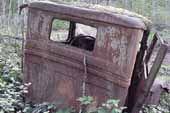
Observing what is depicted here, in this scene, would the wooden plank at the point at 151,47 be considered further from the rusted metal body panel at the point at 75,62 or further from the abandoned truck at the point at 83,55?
the rusted metal body panel at the point at 75,62

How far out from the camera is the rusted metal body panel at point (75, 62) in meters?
3.48

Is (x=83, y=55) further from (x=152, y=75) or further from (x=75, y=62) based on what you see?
(x=152, y=75)

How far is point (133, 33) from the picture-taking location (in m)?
3.38

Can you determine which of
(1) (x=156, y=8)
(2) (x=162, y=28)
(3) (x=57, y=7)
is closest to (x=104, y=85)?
(3) (x=57, y=7)

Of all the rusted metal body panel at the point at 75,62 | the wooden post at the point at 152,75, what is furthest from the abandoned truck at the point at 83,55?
the wooden post at the point at 152,75

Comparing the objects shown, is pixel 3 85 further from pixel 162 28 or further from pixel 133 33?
pixel 162 28

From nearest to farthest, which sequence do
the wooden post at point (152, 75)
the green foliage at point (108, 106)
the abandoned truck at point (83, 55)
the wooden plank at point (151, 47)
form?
the green foliage at point (108, 106), the wooden post at point (152, 75), the abandoned truck at point (83, 55), the wooden plank at point (151, 47)

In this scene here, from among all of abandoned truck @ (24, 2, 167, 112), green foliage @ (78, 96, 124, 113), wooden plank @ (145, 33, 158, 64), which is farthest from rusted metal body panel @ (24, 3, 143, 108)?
wooden plank @ (145, 33, 158, 64)

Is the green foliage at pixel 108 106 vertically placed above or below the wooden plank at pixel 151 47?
below

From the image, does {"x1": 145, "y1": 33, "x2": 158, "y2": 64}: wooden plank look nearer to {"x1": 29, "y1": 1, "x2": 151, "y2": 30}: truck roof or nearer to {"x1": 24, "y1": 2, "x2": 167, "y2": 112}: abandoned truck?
{"x1": 24, "y1": 2, "x2": 167, "y2": 112}: abandoned truck

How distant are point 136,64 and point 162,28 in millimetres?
8111

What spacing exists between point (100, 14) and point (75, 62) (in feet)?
2.30

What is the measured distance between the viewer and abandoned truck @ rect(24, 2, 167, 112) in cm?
347

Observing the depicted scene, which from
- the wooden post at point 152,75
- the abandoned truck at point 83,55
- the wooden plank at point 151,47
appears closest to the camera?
the wooden post at point 152,75
